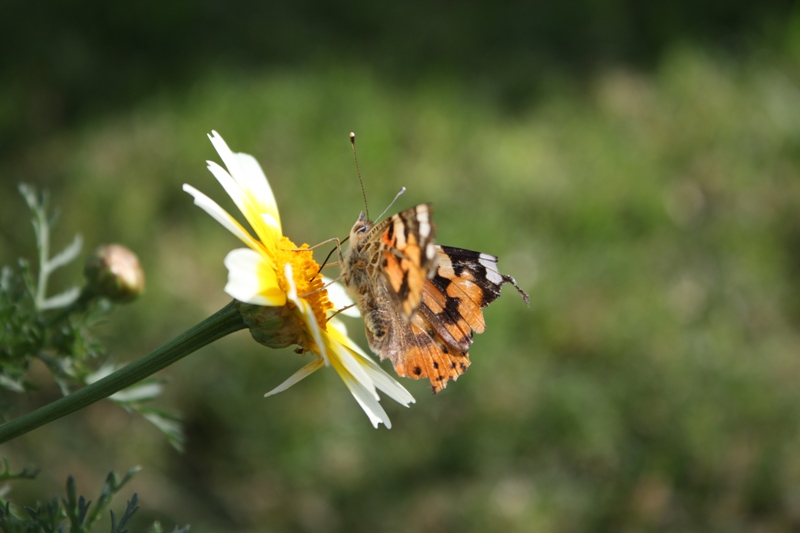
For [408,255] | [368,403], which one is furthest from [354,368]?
[408,255]

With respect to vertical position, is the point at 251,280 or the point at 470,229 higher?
the point at 470,229

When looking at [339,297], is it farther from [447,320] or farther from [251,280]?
[251,280]

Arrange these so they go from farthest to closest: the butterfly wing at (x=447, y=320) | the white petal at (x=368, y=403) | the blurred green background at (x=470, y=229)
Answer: the blurred green background at (x=470, y=229)
the butterfly wing at (x=447, y=320)
the white petal at (x=368, y=403)

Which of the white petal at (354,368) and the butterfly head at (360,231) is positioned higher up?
the butterfly head at (360,231)

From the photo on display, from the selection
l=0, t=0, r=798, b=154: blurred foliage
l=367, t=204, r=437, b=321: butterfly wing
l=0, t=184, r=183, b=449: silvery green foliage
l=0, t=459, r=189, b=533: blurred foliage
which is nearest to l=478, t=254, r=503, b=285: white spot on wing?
l=367, t=204, r=437, b=321: butterfly wing

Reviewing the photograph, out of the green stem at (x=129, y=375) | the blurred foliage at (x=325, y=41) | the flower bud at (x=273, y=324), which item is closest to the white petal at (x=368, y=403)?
the flower bud at (x=273, y=324)

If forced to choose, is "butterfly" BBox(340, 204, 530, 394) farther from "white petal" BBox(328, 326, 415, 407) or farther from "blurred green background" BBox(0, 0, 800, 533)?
"blurred green background" BBox(0, 0, 800, 533)

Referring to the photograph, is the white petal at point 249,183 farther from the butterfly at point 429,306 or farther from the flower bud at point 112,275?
the flower bud at point 112,275
